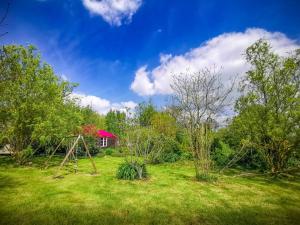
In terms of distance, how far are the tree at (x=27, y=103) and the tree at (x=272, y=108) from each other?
14060mm

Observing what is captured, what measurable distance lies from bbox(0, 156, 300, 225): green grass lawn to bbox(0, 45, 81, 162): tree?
4.81m

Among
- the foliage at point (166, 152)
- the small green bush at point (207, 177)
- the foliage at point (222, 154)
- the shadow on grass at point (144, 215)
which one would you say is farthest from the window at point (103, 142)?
the shadow on grass at point (144, 215)

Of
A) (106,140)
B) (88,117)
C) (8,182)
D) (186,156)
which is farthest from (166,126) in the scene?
(106,140)

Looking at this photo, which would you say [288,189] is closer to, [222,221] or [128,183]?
[222,221]

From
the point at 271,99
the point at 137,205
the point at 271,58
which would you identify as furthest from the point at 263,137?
the point at 137,205

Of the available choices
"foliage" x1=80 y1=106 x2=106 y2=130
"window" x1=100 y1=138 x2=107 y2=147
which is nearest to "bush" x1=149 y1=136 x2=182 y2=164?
"foliage" x1=80 y1=106 x2=106 y2=130

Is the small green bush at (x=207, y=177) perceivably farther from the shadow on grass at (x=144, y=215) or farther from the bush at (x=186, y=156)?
the bush at (x=186, y=156)

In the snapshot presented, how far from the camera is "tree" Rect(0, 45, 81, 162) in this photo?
1408 centimetres

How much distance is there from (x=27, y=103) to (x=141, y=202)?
1188 cm

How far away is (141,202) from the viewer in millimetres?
7273

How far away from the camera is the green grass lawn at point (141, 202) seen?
5.87 metres

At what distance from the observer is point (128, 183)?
9953 millimetres

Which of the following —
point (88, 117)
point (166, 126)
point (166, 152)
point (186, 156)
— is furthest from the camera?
point (88, 117)

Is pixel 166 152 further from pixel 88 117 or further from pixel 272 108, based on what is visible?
pixel 88 117
